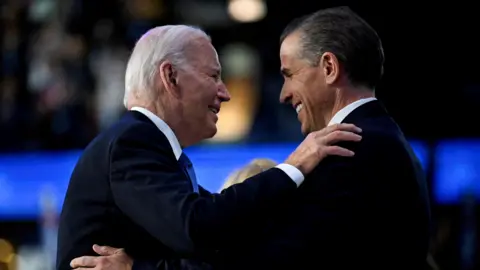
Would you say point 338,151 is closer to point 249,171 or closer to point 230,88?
point 249,171

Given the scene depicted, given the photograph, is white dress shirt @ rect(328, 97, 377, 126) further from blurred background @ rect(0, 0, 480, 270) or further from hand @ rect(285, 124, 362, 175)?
blurred background @ rect(0, 0, 480, 270)

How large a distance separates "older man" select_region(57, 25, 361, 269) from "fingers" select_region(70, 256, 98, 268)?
0.03 m

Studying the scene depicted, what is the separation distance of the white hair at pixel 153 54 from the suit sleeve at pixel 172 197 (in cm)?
21

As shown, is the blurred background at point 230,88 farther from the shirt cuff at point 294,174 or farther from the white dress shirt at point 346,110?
the shirt cuff at point 294,174

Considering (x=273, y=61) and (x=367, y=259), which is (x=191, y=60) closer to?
(x=367, y=259)

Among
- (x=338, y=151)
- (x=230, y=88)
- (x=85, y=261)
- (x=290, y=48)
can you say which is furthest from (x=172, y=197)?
(x=230, y=88)

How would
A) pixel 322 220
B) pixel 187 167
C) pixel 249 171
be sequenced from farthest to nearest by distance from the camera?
pixel 249 171 → pixel 187 167 → pixel 322 220

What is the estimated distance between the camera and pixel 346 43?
345cm

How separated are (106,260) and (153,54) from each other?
66 centimetres

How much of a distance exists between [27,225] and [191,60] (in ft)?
20.6

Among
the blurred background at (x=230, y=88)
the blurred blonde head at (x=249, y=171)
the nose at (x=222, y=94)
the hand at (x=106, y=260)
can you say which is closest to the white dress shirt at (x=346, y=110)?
the nose at (x=222, y=94)

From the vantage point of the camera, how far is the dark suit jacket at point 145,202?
10.8 ft

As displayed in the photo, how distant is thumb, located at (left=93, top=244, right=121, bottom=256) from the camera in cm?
351

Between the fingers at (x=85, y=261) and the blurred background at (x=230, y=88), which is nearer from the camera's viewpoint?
the fingers at (x=85, y=261)
